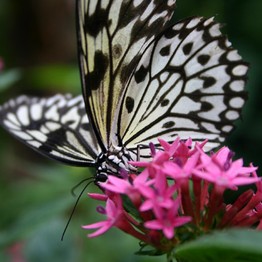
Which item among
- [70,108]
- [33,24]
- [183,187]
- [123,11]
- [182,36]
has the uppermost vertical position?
[123,11]

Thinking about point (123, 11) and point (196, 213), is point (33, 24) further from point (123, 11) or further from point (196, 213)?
point (196, 213)

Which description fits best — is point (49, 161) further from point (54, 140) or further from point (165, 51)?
point (165, 51)

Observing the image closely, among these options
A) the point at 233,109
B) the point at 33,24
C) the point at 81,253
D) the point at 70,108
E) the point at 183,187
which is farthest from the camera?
the point at 33,24

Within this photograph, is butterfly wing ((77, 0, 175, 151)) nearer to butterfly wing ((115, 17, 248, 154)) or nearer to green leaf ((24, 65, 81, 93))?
butterfly wing ((115, 17, 248, 154))

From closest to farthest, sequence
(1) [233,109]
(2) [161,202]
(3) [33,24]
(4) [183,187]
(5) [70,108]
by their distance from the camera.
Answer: (2) [161,202]
(4) [183,187]
(1) [233,109]
(5) [70,108]
(3) [33,24]

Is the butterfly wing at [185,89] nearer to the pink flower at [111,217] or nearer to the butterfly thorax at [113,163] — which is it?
the butterfly thorax at [113,163]

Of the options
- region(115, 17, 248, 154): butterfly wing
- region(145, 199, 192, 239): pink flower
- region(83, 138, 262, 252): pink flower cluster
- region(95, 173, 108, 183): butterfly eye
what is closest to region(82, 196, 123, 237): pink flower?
region(83, 138, 262, 252): pink flower cluster

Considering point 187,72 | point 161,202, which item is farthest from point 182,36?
point 161,202

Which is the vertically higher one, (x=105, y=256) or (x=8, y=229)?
(x=8, y=229)
